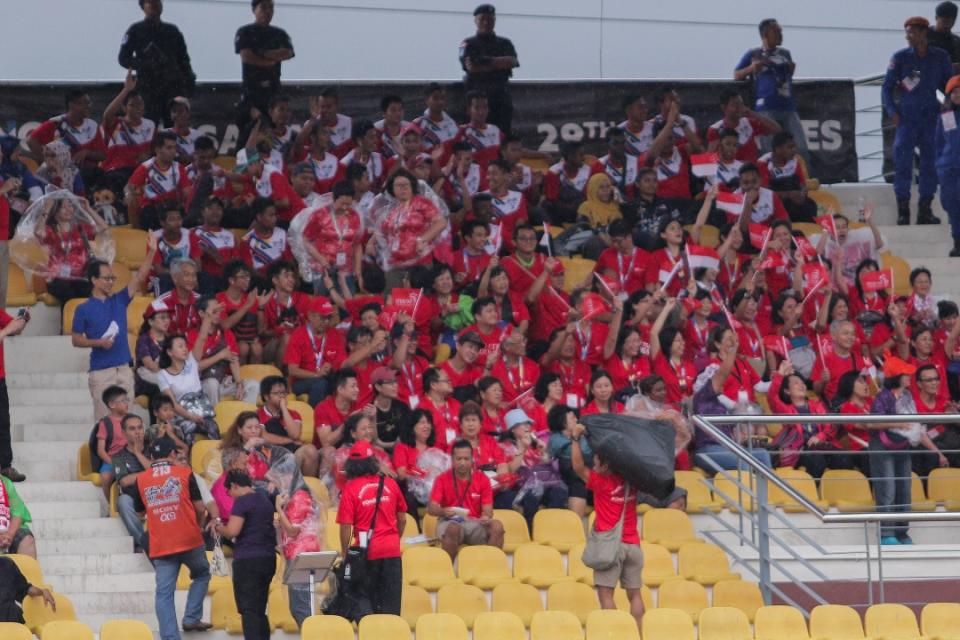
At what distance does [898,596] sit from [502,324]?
11.7ft

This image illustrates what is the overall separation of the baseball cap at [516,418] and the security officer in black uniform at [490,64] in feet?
16.8

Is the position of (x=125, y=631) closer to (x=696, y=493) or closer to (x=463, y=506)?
(x=463, y=506)

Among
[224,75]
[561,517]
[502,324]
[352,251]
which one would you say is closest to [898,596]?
[561,517]

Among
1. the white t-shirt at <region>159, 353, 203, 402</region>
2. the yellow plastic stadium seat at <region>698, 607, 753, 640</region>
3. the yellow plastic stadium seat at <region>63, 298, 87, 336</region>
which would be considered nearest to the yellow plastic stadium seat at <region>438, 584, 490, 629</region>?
the yellow plastic stadium seat at <region>698, 607, 753, 640</region>

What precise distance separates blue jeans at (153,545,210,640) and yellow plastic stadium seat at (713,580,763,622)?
Result: 9.63ft

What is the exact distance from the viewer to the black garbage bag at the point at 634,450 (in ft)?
34.4

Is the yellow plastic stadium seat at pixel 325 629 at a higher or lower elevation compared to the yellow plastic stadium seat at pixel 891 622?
higher

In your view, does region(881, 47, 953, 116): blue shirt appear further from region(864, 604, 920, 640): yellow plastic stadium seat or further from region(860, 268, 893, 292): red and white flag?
region(864, 604, 920, 640): yellow plastic stadium seat

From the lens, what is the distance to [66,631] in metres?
9.52

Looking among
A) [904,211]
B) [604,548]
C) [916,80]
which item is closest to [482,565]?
[604,548]

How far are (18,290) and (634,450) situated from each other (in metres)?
5.63

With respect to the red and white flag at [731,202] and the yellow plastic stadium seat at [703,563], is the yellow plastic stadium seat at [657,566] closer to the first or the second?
the yellow plastic stadium seat at [703,563]

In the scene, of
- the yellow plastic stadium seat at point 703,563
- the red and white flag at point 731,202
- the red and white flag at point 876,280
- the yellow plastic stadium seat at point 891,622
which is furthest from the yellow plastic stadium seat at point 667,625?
the red and white flag at point 731,202

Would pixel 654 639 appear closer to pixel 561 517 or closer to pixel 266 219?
pixel 561 517
